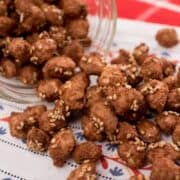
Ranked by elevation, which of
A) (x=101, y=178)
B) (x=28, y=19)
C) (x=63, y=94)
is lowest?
(x=101, y=178)

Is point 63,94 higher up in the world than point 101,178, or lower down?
higher up

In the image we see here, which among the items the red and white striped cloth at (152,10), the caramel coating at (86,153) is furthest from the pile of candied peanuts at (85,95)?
the red and white striped cloth at (152,10)

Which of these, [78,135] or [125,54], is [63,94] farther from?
[125,54]

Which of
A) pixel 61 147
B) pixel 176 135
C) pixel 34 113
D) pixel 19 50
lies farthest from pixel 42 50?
pixel 176 135

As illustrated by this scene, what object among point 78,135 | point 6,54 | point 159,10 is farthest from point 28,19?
point 159,10

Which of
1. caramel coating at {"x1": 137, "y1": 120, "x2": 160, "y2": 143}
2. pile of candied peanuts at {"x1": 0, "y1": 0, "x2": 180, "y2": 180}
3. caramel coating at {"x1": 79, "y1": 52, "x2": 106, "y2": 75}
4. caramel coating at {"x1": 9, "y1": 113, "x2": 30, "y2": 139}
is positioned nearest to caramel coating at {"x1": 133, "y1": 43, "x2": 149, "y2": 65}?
pile of candied peanuts at {"x1": 0, "y1": 0, "x2": 180, "y2": 180}

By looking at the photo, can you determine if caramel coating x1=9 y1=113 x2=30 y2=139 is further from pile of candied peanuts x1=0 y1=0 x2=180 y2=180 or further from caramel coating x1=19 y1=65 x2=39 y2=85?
caramel coating x1=19 y1=65 x2=39 y2=85

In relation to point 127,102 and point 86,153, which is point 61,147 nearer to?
point 86,153
